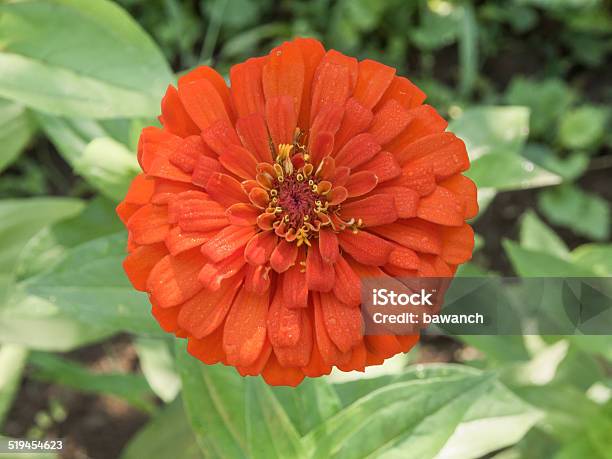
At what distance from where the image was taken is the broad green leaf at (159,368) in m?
1.21

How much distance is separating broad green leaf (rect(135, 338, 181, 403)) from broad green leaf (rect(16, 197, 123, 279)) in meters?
0.24

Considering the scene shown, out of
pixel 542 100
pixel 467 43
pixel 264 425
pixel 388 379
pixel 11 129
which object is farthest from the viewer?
pixel 542 100

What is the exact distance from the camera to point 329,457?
2.67 feet

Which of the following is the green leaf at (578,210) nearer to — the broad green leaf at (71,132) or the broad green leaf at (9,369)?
the broad green leaf at (71,132)

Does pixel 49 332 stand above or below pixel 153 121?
below

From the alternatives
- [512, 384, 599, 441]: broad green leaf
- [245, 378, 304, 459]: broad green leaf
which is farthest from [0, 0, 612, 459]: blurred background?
[245, 378, 304, 459]: broad green leaf

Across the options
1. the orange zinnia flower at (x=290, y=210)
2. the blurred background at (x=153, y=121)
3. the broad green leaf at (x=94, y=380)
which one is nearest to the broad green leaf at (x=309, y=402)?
the blurred background at (x=153, y=121)

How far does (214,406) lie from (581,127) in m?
1.16

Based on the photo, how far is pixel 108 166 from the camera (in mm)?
997

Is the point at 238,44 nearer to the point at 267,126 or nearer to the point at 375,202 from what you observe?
the point at 267,126

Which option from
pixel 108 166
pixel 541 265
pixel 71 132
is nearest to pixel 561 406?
pixel 541 265

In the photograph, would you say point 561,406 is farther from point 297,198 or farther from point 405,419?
point 297,198

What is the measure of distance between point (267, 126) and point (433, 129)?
0.63 feet

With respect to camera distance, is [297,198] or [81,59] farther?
[81,59]
